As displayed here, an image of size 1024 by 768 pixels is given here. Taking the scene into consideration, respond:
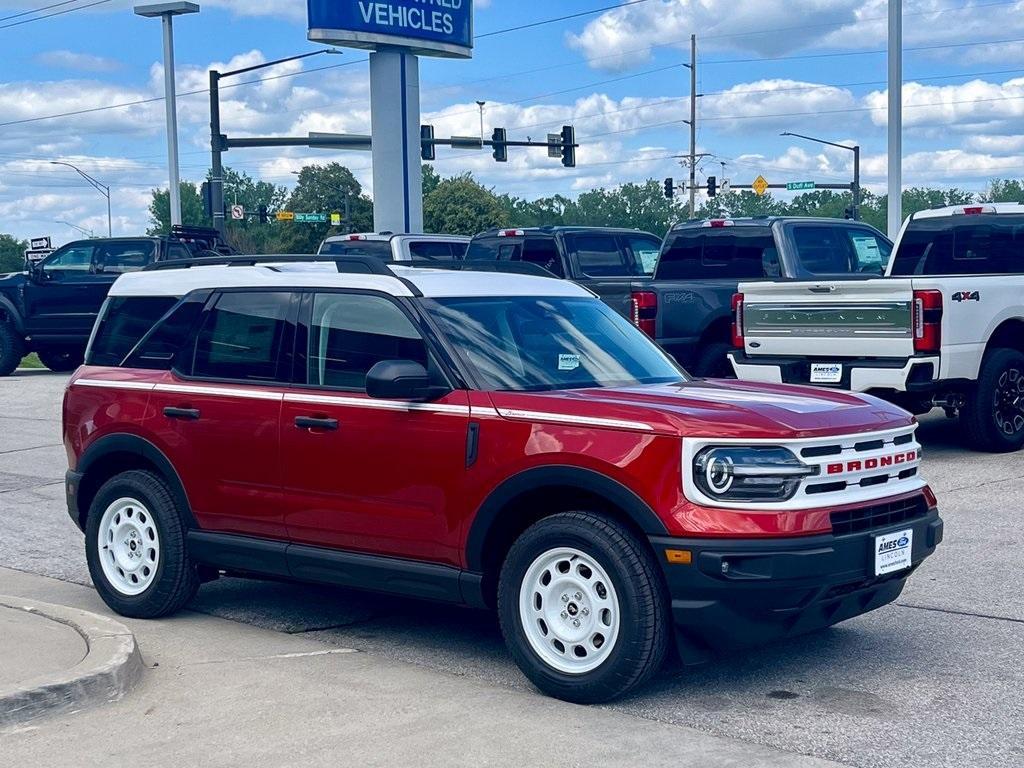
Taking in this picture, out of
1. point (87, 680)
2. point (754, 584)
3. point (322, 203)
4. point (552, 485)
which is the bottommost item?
point (87, 680)

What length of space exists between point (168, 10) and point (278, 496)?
32.9 metres

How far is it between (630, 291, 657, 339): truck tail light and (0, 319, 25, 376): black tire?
14.1 meters

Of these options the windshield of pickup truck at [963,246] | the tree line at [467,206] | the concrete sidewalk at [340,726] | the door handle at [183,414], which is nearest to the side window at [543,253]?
the windshield of pickup truck at [963,246]

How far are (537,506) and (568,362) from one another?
0.86m

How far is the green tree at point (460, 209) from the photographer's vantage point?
296 feet

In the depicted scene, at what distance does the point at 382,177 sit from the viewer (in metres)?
35.2

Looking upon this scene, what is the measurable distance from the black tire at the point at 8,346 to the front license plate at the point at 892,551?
21225 mm

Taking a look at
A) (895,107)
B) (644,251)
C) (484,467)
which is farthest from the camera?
(895,107)

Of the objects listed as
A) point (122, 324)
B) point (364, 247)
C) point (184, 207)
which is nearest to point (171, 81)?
point (364, 247)

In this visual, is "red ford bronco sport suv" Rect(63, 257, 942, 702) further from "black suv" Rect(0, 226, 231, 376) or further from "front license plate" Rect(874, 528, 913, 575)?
"black suv" Rect(0, 226, 231, 376)

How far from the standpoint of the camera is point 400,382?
591 centimetres

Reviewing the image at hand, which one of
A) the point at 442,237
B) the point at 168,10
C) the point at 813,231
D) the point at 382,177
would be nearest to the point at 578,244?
the point at 442,237

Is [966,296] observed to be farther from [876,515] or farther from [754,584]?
[754,584]

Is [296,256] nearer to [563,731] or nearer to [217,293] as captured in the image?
[217,293]
